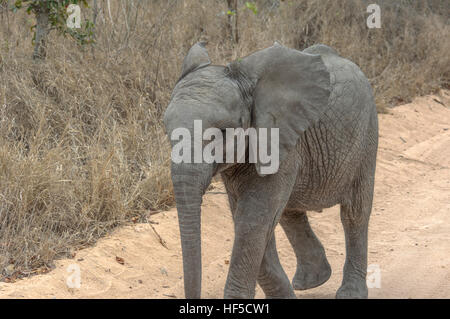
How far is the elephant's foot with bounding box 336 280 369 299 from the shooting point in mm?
4484

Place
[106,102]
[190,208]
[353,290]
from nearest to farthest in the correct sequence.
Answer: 1. [190,208]
2. [353,290]
3. [106,102]

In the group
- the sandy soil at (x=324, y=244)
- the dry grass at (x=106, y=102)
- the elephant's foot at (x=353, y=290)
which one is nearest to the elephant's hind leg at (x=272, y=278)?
the elephant's foot at (x=353, y=290)

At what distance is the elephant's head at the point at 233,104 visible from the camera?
3.00 meters

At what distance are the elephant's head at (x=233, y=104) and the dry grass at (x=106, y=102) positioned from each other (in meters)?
1.97

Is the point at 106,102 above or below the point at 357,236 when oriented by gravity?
above

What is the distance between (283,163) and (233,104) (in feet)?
1.62

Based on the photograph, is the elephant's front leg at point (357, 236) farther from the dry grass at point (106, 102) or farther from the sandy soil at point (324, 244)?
the dry grass at point (106, 102)

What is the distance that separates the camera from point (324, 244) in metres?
5.78

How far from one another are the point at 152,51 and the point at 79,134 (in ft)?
5.84

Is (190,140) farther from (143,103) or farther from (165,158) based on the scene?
(143,103)

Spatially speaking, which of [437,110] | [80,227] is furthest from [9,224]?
[437,110]

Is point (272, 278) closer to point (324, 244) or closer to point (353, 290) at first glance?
point (353, 290)

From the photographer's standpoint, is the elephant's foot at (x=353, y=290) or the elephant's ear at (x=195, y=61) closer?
the elephant's ear at (x=195, y=61)

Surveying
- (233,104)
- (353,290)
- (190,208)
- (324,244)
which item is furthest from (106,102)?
(190,208)
